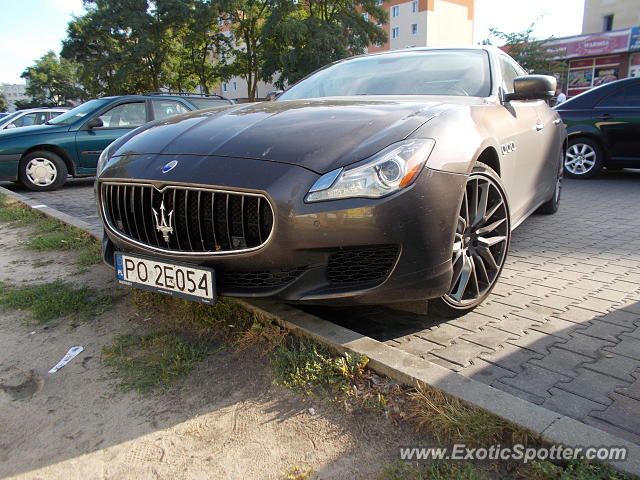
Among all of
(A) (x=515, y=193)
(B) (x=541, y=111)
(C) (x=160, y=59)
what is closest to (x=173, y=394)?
(A) (x=515, y=193)

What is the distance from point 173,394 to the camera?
2.04 meters

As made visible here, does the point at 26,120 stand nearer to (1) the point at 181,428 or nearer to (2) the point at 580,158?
(2) the point at 580,158

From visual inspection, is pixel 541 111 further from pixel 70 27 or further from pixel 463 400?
pixel 70 27

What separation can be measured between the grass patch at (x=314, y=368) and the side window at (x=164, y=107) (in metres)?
7.13

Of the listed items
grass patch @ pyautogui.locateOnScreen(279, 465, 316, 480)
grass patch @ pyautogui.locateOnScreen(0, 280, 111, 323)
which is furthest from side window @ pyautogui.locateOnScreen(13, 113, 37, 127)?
grass patch @ pyautogui.locateOnScreen(279, 465, 316, 480)

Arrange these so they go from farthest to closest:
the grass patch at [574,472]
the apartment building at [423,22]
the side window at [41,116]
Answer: the apartment building at [423,22] → the side window at [41,116] → the grass patch at [574,472]

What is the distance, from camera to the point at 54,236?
4512 millimetres

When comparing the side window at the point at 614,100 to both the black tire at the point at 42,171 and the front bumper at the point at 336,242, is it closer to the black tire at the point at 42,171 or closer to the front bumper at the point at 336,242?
the front bumper at the point at 336,242

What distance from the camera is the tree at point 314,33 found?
25345mm

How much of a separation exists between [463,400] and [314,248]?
817 millimetres

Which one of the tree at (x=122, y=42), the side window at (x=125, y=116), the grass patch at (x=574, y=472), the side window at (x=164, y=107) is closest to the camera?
the grass patch at (x=574, y=472)

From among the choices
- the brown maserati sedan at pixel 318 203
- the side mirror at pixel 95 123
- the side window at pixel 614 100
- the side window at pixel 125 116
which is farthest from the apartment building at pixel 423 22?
the brown maserati sedan at pixel 318 203

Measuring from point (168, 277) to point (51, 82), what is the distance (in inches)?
2346

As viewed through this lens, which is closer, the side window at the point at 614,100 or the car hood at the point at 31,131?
the side window at the point at 614,100
